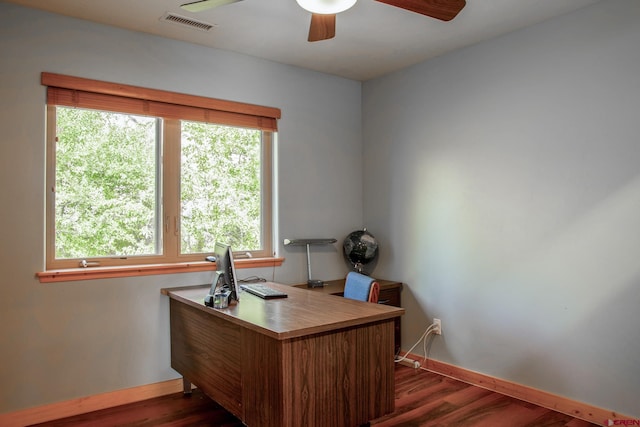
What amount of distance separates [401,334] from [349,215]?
1.21m

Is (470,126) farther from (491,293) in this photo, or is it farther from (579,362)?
(579,362)

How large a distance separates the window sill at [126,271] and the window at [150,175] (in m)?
0.09

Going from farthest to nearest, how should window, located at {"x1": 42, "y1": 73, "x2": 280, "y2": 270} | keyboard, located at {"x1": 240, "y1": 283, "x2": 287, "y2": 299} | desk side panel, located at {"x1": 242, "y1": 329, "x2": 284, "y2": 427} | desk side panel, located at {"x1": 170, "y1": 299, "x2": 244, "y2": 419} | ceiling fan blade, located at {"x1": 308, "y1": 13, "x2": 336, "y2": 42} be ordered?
1. window, located at {"x1": 42, "y1": 73, "x2": 280, "y2": 270}
2. keyboard, located at {"x1": 240, "y1": 283, "x2": 287, "y2": 299}
3. desk side panel, located at {"x1": 170, "y1": 299, "x2": 244, "y2": 419}
4. ceiling fan blade, located at {"x1": 308, "y1": 13, "x2": 336, "y2": 42}
5. desk side panel, located at {"x1": 242, "y1": 329, "x2": 284, "y2": 427}

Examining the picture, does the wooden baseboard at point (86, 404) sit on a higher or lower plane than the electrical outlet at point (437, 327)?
lower

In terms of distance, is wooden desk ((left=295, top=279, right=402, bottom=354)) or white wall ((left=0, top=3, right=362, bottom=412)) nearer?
white wall ((left=0, top=3, right=362, bottom=412))

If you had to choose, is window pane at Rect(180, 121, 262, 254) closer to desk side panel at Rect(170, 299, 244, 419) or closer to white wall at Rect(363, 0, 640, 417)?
desk side panel at Rect(170, 299, 244, 419)

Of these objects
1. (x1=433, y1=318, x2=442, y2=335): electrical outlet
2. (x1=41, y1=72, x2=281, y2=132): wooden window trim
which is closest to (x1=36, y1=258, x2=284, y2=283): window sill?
(x1=41, y1=72, x2=281, y2=132): wooden window trim

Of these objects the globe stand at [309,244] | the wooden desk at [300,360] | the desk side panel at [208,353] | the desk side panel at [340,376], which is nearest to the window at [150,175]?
the globe stand at [309,244]

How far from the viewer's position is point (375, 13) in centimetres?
300

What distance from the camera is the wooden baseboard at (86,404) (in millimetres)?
2816

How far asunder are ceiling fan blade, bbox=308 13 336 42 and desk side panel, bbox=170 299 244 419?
165cm

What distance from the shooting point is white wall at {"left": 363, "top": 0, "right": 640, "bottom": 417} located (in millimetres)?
2762

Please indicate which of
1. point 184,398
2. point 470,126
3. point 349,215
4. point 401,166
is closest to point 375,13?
point 470,126

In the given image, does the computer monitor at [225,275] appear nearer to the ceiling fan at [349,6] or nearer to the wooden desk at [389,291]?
the wooden desk at [389,291]
